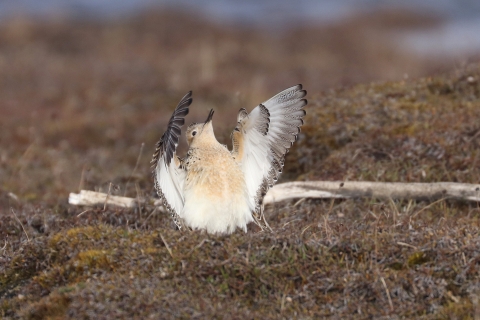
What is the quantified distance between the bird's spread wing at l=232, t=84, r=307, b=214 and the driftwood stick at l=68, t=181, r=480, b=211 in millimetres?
1376

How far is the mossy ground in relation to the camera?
465 cm

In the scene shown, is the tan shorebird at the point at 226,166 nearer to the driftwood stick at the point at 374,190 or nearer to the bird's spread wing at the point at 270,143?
the bird's spread wing at the point at 270,143

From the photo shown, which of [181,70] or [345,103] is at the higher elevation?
[345,103]

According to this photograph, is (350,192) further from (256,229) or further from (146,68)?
(146,68)

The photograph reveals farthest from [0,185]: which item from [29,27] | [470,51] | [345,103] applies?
[29,27]

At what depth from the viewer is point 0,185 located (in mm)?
9961

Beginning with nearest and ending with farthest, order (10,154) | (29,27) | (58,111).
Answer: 1. (10,154)
2. (58,111)
3. (29,27)

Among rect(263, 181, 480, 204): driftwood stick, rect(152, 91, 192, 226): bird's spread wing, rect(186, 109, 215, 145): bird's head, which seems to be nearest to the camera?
rect(152, 91, 192, 226): bird's spread wing

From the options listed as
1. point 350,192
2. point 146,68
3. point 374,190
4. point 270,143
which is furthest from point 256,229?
point 146,68

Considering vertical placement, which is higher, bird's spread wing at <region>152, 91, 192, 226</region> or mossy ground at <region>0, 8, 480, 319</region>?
bird's spread wing at <region>152, 91, 192, 226</region>

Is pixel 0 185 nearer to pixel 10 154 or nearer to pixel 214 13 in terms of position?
pixel 10 154

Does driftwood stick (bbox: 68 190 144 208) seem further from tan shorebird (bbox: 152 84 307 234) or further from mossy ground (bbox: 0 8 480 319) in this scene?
tan shorebird (bbox: 152 84 307 234)

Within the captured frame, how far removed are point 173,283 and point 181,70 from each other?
16.9m

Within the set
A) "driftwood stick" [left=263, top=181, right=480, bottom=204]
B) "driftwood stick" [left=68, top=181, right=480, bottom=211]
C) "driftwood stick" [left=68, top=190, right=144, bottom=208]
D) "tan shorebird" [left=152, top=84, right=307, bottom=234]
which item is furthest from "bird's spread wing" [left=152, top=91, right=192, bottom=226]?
"driftwood stick" [left=263, top=181, right=480, bottom=204]
